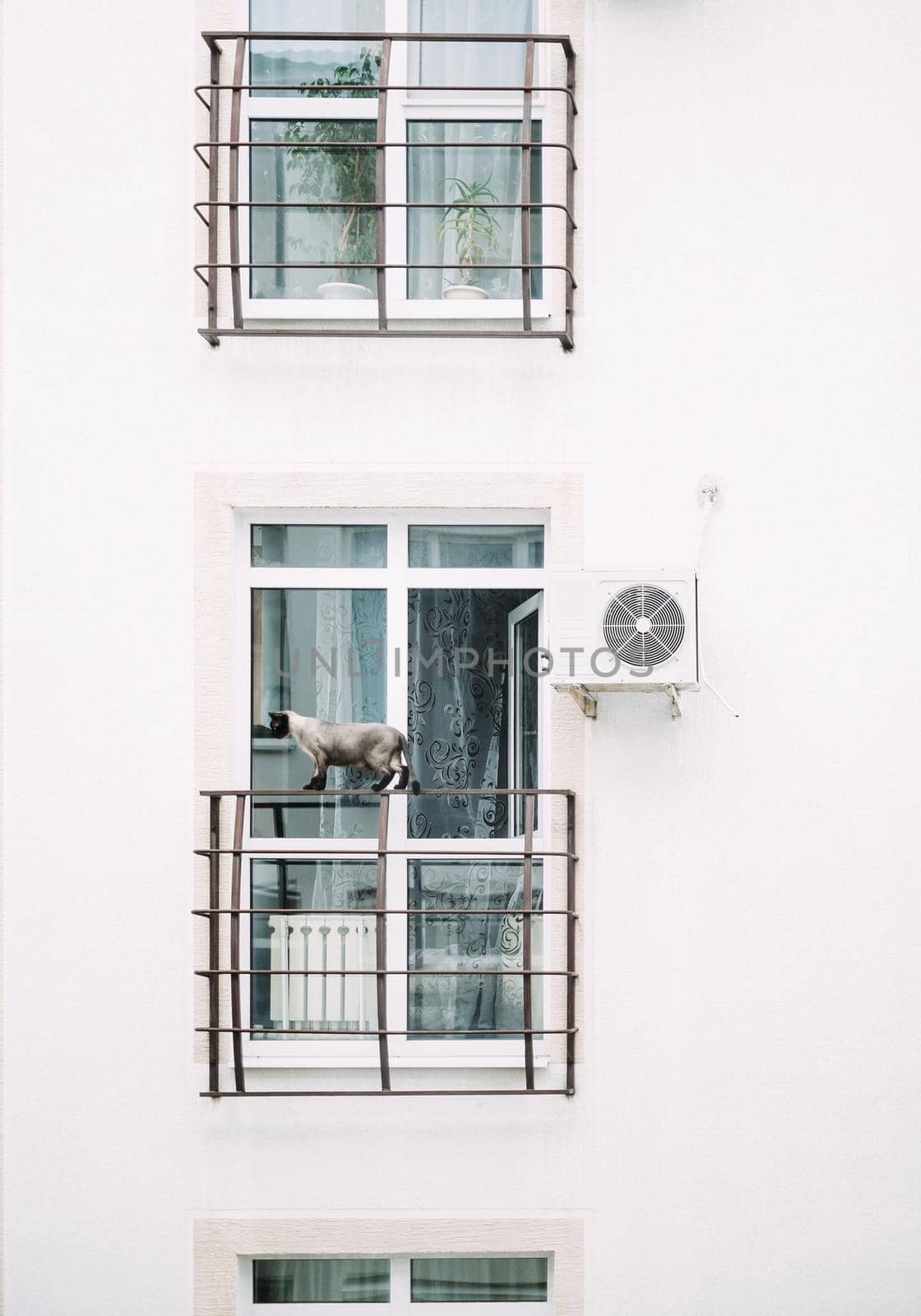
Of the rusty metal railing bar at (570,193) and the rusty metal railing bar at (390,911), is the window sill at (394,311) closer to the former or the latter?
the rusty metal railing bar at (570,193)

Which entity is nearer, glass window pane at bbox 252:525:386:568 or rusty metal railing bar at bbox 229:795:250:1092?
rusty metal railing bar at bbox 229:795:250:1092

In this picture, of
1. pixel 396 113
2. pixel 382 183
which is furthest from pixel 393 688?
pixel 396 113

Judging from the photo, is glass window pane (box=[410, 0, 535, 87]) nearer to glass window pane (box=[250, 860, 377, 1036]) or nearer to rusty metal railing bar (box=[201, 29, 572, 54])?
rusty metal railing bar (box=[201, 29, 572, 54])

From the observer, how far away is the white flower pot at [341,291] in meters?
5.61

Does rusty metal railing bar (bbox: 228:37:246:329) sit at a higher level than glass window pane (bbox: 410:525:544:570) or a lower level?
higher

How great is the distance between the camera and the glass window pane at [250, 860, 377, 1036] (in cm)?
553

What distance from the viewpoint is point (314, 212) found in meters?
5.65

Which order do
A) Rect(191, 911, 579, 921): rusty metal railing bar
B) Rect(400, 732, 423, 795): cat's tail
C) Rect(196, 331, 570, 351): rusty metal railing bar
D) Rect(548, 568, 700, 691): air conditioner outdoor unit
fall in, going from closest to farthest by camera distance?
Rect(548, 568, 700, 691): air conditioner outdoor unit → Rect(191, 911, 579, 921): rusty metal railing bar → Rect(196, 331, 570, 351): rusty metal railing bar → Rect(400, 732, 423, 795): cat's tail

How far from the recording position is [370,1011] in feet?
18.2

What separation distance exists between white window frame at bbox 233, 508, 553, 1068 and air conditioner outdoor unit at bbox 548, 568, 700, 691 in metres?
0.54

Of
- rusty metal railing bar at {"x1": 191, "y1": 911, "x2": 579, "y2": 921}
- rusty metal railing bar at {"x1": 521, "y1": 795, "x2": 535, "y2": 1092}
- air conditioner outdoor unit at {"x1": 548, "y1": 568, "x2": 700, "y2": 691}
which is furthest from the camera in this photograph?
rusty metal railing bar at {"x1": 521, "y1": 795, "x2": 535, "y2": 1092}

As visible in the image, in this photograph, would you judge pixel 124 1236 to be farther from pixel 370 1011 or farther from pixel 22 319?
pixel 22 319

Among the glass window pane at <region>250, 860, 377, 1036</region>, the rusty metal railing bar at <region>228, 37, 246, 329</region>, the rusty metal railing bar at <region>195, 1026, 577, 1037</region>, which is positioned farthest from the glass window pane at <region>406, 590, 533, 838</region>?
the rusty metal railing bar at <region>228, 37, 246, 329</region>

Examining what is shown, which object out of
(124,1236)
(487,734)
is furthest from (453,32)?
(124,1236)
